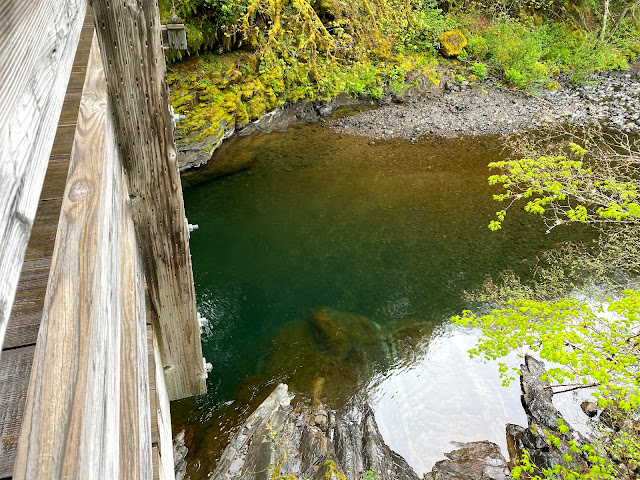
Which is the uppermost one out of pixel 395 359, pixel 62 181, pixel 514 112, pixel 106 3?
pixel 106 3

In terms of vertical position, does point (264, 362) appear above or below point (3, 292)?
below

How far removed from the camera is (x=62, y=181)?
0.72 metres

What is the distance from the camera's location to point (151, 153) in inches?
57.3

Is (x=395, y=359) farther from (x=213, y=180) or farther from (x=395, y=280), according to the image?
(x=213, y=180)

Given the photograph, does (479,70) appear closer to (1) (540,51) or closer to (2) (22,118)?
(1) (540,51)

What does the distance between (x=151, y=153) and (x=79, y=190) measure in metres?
0.77

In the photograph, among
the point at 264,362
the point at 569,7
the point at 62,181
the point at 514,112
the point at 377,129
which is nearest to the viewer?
the point at 62,181

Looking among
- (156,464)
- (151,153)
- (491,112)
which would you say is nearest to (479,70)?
(491,112)

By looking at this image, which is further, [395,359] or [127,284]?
[395,359]

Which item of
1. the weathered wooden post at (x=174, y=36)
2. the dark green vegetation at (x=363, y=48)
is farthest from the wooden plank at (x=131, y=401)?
the dark green vegetation at (x=363, y=48)

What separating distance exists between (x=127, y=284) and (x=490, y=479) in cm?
380

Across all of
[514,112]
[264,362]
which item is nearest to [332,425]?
[264,362]

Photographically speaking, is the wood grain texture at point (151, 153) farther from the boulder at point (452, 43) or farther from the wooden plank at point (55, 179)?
the boulder at point (452, 43)

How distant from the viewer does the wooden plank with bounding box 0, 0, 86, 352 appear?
388mm
